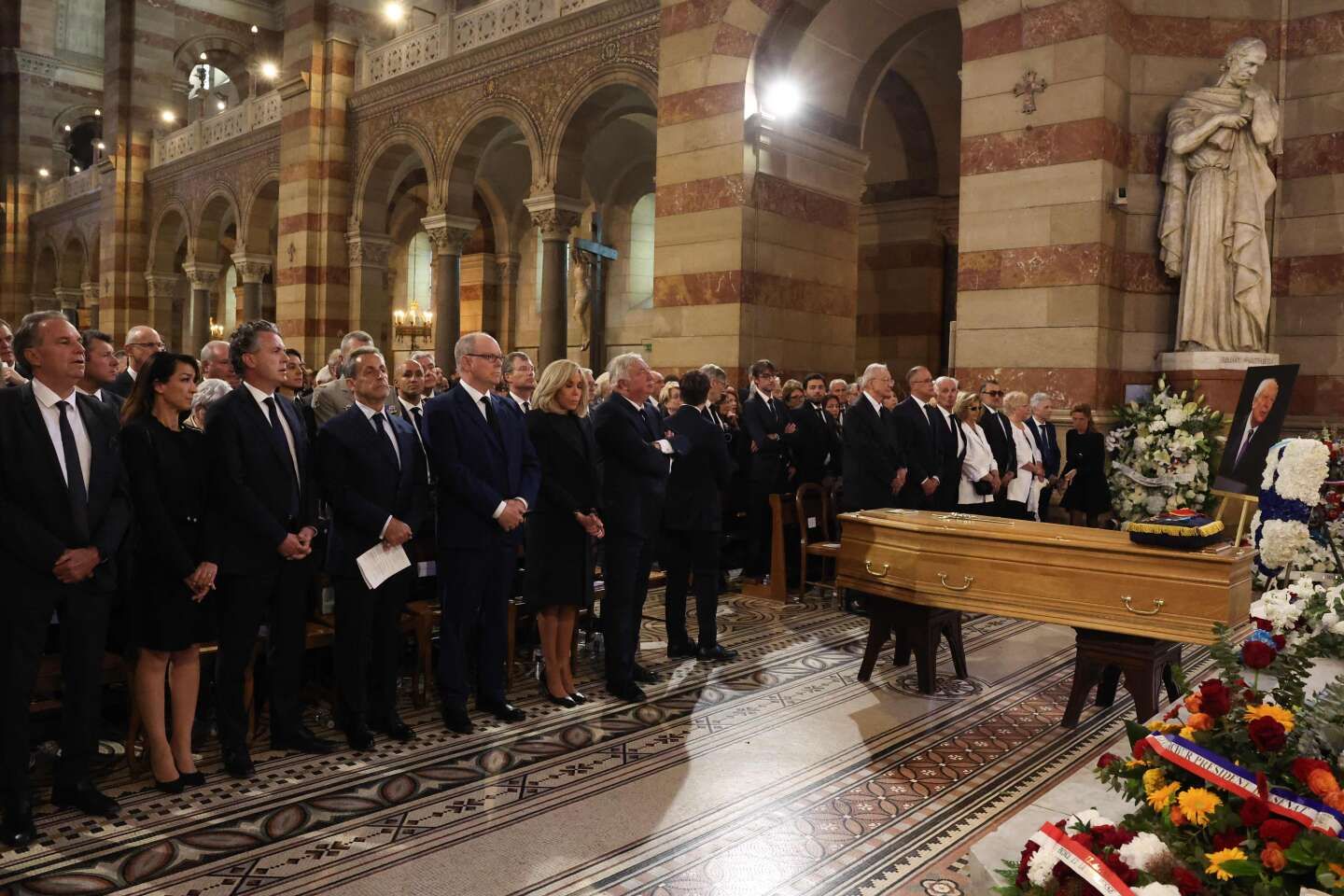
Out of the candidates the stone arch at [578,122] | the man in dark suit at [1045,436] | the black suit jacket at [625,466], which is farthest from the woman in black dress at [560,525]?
the stone arch at [578,122]

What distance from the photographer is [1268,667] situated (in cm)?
227

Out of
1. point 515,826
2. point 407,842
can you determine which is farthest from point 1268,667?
point 407,842

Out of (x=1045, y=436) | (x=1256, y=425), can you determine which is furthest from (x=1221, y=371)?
(x=1256, y=425)

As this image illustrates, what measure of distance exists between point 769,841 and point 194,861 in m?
1.91

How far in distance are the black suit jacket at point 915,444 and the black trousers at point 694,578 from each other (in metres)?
1.85

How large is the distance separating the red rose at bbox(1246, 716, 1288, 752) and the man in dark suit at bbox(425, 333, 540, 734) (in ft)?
10.4

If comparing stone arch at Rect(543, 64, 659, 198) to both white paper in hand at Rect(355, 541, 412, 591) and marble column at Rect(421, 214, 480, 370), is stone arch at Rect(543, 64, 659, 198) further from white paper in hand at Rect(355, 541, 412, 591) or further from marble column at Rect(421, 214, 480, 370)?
white paper in hand at Rect(355, 541, 412, 591)

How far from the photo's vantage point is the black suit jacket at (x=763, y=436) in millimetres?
7719

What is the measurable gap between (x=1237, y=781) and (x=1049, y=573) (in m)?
2.66

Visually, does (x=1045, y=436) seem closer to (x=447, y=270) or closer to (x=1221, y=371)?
(x=1221, y=371)

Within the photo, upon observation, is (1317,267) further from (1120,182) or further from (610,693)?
(610,693)

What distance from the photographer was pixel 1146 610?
434cm

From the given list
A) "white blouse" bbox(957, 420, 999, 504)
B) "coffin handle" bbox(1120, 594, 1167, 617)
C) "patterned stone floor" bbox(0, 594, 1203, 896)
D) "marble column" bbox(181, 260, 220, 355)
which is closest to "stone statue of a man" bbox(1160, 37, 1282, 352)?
"white blouse" bbox(957, 420, 999, 504)

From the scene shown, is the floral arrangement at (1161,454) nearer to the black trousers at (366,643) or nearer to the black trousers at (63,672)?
the black trousers at (366,643)
